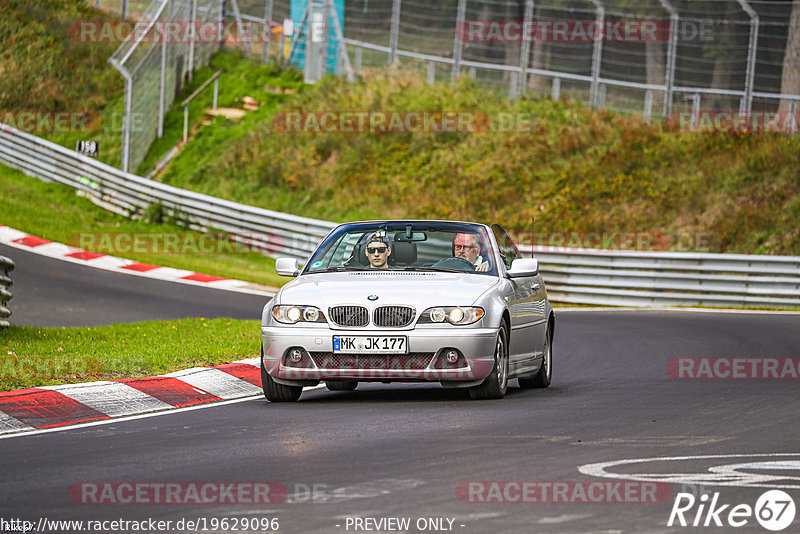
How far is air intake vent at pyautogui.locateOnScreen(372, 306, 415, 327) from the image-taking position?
10.3 metres

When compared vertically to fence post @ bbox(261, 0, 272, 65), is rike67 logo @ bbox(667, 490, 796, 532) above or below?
below

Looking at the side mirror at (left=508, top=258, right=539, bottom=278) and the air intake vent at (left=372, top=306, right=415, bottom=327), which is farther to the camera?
the side mirror at (left=508, top=258, right=539, bottom=278)

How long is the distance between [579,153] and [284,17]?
11.8m

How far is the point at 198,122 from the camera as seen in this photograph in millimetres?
38094

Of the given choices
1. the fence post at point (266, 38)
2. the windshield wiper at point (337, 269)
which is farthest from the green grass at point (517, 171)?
the windshield wiper at point (337, 269)

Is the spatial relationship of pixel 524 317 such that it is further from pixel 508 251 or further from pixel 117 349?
pixel 117 349

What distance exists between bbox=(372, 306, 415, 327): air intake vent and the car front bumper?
3.2 inches

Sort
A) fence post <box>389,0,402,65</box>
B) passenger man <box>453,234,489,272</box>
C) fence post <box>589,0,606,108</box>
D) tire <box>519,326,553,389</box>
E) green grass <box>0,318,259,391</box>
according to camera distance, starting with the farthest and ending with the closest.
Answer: fence post <box>389,0,402,65</box> < fence post <box>589,0,606,108</box> < tire <box>519,326,553,389</box> < passenger man <box>453,234,489,272</box> < green grass <box>0,318,259,391</box>

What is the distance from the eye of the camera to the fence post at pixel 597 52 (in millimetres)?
30938

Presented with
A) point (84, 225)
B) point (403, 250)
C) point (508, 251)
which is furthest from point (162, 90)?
point (403, 250)

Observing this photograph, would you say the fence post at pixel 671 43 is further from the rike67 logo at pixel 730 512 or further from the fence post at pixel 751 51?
the rike67 logo at pixel 730 512

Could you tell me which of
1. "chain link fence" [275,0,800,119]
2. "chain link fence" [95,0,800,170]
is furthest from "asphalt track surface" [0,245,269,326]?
"chain link fence" [275,0,800,119]

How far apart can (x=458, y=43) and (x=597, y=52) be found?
191 inches

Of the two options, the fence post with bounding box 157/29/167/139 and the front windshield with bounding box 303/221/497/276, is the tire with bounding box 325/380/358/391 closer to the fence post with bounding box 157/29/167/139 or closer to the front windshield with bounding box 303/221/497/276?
the front windshield with bounding box 303/221/497/276
